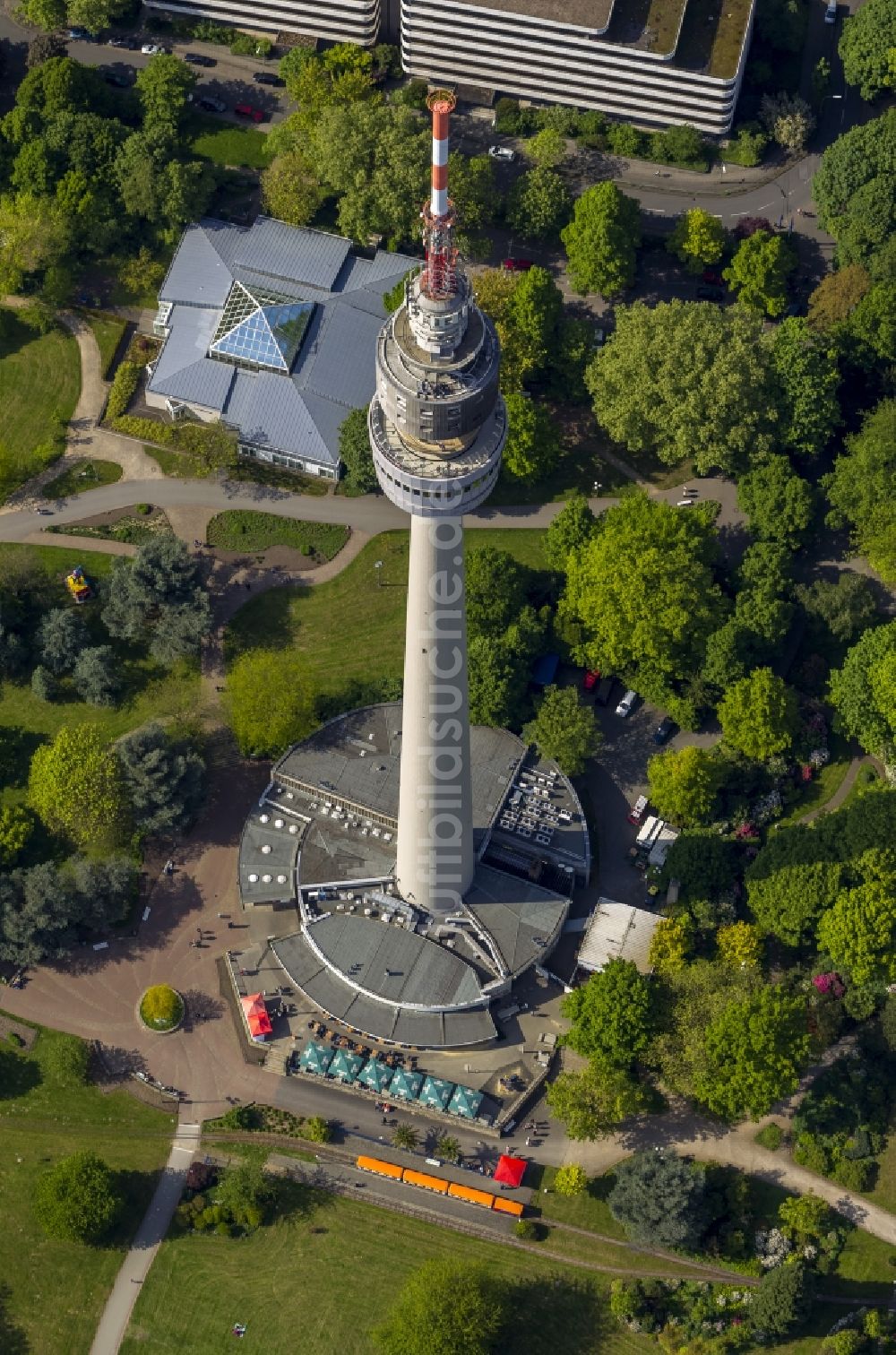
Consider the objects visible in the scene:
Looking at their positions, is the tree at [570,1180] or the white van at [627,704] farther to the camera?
the white van at [627,704]

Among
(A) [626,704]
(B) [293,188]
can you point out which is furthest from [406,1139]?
(B) [293,188]

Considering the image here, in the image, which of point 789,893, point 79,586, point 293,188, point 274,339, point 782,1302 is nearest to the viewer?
point 782,1302

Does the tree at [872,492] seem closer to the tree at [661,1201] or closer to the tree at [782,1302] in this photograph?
the tree at [661,1201]

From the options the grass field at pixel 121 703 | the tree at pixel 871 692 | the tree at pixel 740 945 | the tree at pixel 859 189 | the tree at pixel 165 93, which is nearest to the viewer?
the tree at pixel 740 945

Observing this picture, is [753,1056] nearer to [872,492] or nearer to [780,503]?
[780,503]

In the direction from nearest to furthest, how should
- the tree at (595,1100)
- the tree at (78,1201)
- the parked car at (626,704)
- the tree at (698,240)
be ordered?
the tree at (78,1201)
the tree at (595,1100)
the parked car at (626,704)
the tree at (698,240)

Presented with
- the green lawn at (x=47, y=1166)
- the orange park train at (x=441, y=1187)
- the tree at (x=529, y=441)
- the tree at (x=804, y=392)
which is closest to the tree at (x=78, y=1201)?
the green lawn at (x=47, y=1166)

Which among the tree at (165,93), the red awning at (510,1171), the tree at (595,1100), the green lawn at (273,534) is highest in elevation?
the tree at (165,93)

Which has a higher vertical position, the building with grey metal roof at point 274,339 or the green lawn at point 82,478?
the building with grey metal roof at point 274,339
